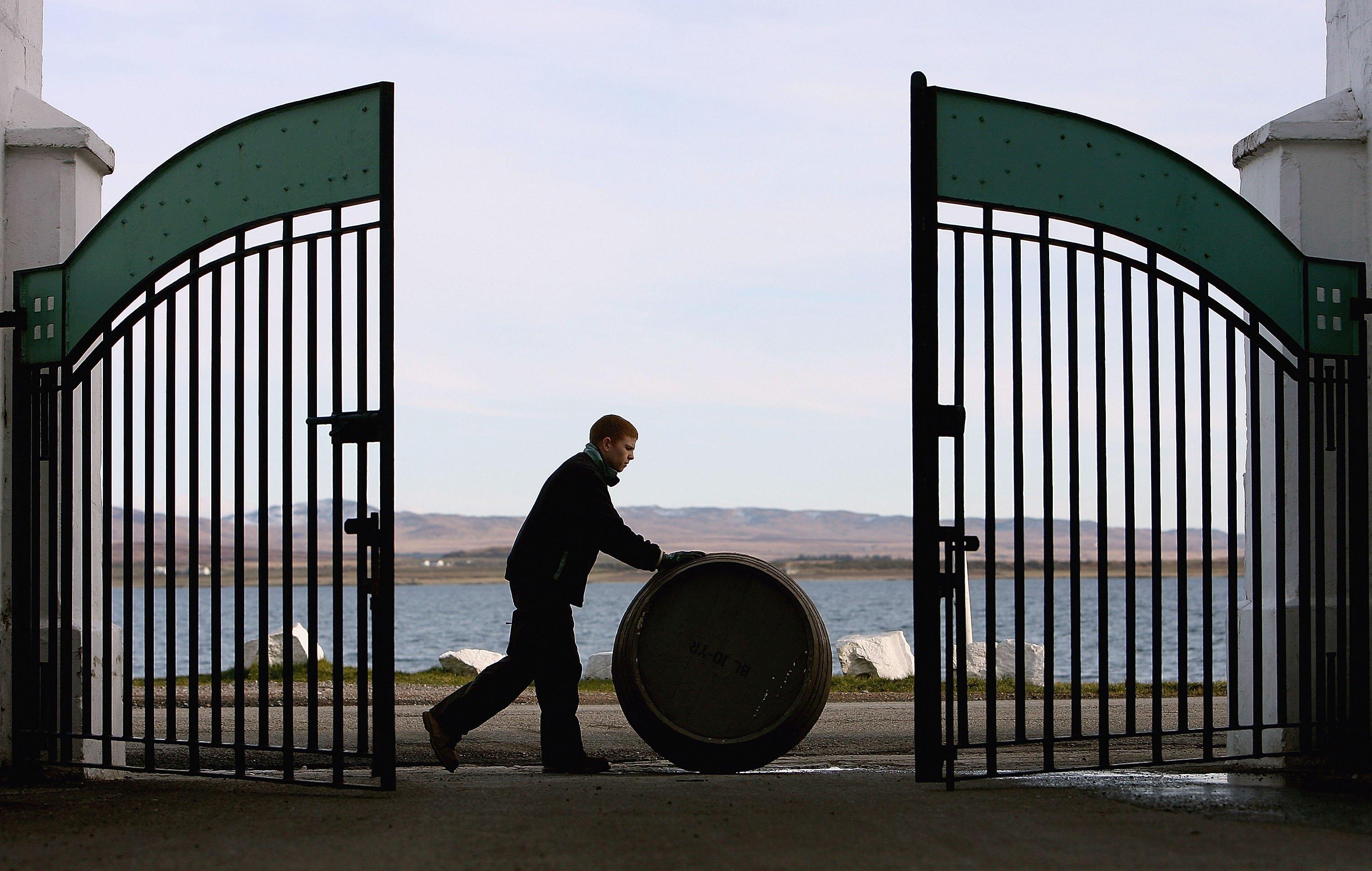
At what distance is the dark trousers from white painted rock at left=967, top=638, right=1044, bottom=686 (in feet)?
26.0

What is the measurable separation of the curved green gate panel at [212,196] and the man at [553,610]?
77.7 inches

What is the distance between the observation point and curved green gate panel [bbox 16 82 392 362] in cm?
632

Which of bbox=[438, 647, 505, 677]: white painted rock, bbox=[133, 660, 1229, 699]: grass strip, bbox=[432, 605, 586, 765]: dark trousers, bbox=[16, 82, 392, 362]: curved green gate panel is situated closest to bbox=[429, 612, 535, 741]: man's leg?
bbox=[432, 605, 586, 765]: dark trousers

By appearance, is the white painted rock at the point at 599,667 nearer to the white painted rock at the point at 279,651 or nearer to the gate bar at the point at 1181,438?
the white painted rock at the point at 279,651

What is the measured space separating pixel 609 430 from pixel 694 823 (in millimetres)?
2847

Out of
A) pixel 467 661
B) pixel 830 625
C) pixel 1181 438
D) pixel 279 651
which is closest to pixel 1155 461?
pixel 1181 438

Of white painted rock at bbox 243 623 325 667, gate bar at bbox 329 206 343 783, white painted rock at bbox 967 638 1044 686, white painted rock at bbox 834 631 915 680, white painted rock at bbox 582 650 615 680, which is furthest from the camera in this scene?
white painted rock at bbox 243 623 325 667

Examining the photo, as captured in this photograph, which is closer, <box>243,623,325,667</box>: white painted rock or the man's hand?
the man's hand

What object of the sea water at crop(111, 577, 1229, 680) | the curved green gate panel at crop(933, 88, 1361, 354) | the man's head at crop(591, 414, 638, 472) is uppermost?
the curved green gate panel at crop(933, 88, 1361, 354)

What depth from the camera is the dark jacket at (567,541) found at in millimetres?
7164

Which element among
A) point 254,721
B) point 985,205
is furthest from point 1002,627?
point 985,205

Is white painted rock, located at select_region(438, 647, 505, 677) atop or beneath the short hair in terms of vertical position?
beneath

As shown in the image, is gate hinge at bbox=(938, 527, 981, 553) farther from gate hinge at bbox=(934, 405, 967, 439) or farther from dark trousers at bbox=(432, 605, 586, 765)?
dark trousers at bbox=(432, 605, 586, 765)

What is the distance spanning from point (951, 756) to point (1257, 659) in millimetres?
1731
